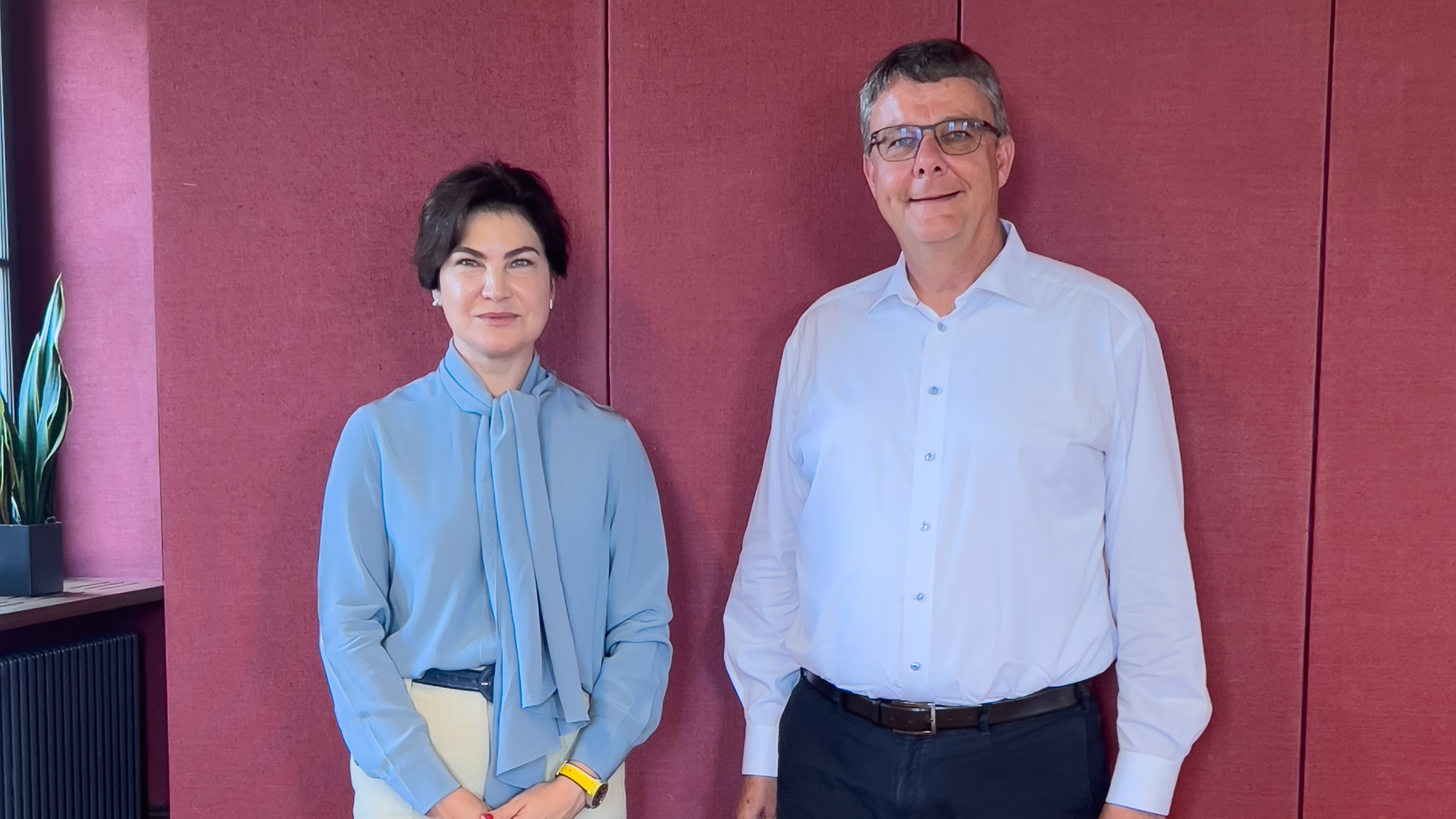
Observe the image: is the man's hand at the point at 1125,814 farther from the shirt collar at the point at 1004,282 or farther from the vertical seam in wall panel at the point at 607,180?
Result: the vertical seam in wall panel at the point at 607,180

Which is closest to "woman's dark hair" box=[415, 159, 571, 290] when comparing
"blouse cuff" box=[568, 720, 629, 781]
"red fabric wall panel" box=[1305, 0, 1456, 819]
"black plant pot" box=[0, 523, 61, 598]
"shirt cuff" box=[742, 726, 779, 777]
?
"blouse cuff" box=[568, 720, 629, 781]

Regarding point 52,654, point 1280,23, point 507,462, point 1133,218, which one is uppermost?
point 1280,23

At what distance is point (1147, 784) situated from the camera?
1549 mm

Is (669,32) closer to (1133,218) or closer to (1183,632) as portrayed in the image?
(1133,218)

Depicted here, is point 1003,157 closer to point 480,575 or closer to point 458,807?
point 480,575

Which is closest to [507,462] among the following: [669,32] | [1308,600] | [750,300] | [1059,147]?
[750,300]

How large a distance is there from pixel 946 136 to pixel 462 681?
4.09 feet

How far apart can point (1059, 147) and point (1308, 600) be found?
3.46 feet

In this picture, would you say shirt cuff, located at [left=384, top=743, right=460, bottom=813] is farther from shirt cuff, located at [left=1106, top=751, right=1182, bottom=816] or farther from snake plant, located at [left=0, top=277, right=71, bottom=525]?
snake plant, located at [left=0, top=277, right=71, bottom=525]

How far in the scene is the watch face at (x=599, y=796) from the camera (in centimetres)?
165

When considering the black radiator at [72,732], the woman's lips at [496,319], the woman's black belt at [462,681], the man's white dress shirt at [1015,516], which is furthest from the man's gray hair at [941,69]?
the black radiator at [72,732]

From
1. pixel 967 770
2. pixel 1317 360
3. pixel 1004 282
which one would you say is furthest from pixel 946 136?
pixel 967 770

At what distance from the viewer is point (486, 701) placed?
1627mm

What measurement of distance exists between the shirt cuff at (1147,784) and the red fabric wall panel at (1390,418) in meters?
0.60
